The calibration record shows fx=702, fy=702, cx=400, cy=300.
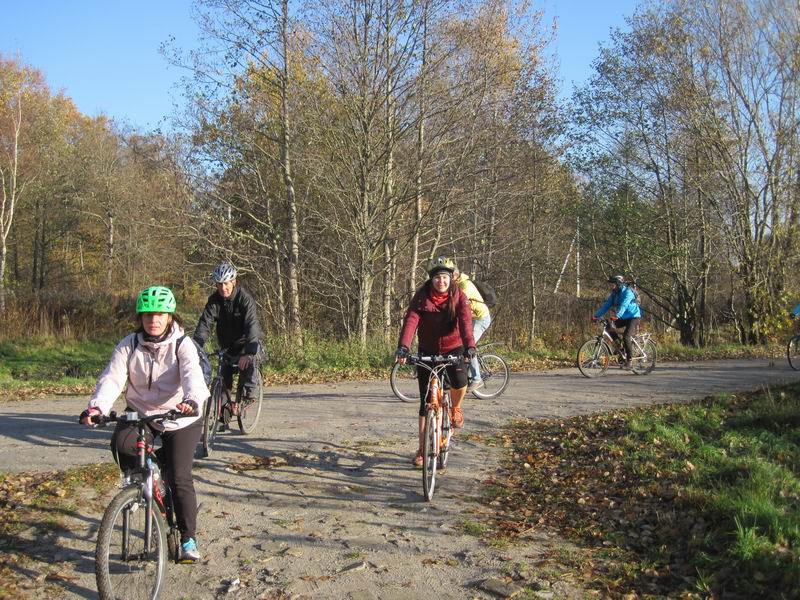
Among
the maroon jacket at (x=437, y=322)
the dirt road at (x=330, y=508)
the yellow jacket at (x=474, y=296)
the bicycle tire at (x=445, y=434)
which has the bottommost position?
the dirt road at (x=330, y=508)

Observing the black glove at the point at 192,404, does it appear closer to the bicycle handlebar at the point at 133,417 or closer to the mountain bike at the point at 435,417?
the bicycle handlebar at the point at 133,417

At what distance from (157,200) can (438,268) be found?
14.8 m

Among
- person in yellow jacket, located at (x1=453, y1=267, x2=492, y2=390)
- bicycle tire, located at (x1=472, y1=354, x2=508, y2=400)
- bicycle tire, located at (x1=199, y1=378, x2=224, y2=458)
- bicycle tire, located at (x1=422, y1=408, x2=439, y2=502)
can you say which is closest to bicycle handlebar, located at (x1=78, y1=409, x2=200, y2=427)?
bicycle tire, located at (x1=422, y1=408, x2=439, y2=502)

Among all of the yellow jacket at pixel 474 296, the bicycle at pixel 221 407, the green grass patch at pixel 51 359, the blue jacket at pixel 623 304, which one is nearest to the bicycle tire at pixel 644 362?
the blue jacket at pixel 623 304

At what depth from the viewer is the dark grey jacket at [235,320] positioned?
7816mm

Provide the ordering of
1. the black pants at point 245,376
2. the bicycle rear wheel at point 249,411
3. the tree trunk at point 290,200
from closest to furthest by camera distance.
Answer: the black pants at point 245,376
the bicycle rear wheel at point 249,411
the tree trunk at point 290,200

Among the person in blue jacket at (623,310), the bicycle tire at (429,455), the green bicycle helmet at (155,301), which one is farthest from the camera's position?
the person in blue jacket at (623,310)

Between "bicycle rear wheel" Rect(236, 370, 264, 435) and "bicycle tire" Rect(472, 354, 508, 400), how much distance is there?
4.19 meters

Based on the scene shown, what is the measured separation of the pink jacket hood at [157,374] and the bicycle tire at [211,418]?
2843mm

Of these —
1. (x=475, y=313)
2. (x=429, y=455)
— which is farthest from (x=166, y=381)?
(x=475, y=313)

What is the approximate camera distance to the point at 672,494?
6.00 metres

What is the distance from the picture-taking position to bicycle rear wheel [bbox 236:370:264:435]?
8.27 meters

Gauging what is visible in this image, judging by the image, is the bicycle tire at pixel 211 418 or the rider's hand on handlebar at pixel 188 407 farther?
the bicycle tire at pixel 211 418

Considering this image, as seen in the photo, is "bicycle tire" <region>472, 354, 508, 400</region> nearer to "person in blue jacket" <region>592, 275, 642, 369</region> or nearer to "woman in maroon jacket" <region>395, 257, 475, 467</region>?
"person in blue jacket" <region>592, 275, 642, 369</region>
